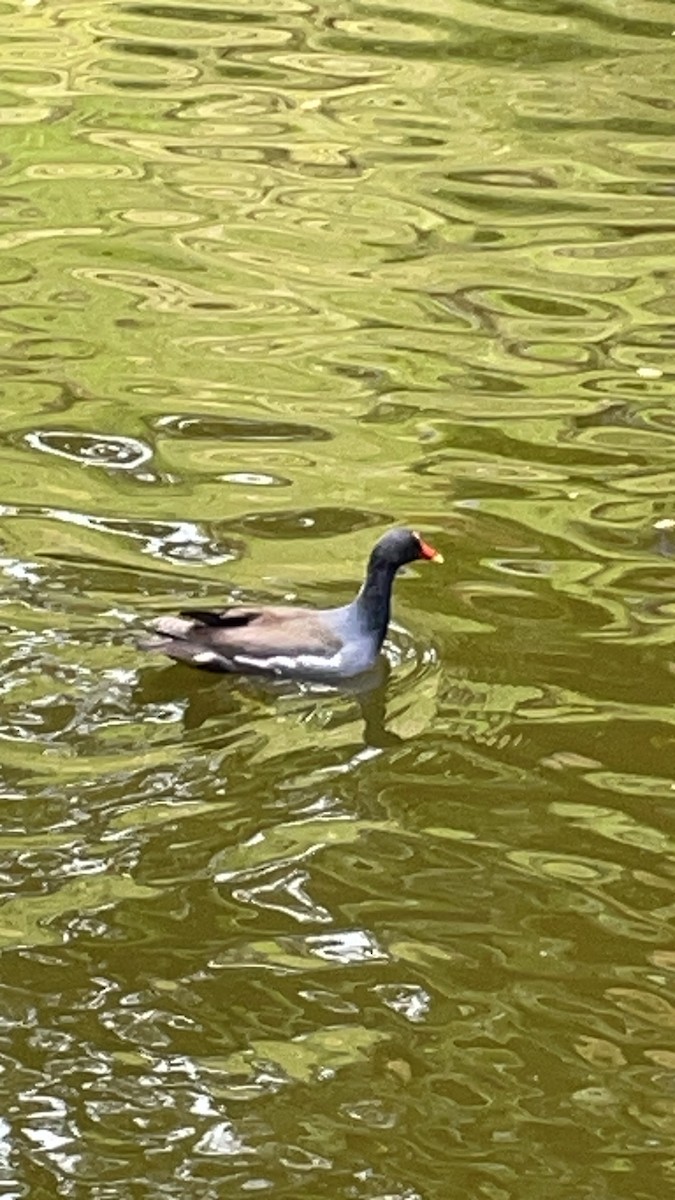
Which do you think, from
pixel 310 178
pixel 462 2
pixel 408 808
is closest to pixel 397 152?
pixel 310 178

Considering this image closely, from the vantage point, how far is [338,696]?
854 cm

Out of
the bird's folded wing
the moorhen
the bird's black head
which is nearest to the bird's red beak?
the bird's black head

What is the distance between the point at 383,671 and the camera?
28.6ft

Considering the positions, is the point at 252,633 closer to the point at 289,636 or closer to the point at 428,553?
the point at 289,636

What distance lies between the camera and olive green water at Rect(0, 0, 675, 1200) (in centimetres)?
632

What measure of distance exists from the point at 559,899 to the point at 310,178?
27.5 ft

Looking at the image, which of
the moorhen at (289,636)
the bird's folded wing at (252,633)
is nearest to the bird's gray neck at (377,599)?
the moorhen at (289,636)

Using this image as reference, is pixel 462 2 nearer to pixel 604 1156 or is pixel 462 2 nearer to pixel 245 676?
pixel 245 676

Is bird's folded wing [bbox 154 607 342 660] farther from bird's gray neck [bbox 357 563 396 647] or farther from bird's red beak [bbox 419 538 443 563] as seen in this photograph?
bird's red beak [bbox 419 538 443 563]

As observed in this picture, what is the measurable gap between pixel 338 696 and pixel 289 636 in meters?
0.29

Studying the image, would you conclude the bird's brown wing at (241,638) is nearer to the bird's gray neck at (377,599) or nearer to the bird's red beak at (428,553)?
the bird's gray neck at (377,599)

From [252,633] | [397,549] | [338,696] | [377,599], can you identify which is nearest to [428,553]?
[397,549]

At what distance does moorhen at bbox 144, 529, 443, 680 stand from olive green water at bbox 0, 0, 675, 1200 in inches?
5.7

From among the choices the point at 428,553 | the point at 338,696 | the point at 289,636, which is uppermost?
the point at 428,553
